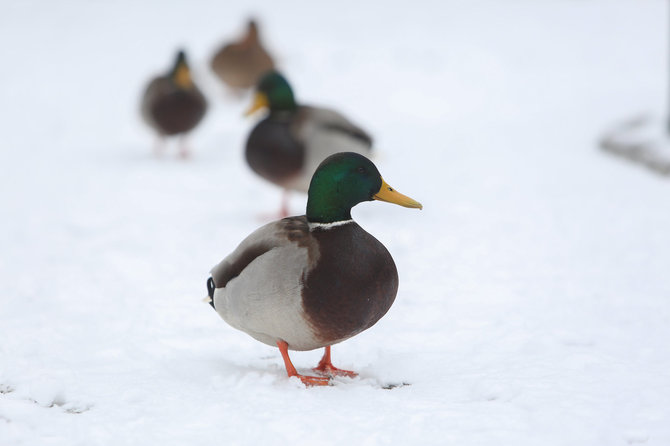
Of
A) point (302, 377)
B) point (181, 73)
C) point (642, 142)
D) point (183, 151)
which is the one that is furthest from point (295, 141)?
point (642, 142)

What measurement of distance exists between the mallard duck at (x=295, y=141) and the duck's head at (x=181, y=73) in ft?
8.50

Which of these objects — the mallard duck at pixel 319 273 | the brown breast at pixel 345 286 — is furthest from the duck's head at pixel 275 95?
the brown breast at pixel 345 286

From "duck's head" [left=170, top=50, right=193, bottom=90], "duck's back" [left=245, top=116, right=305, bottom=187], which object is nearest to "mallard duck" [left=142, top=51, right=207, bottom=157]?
"duck's head" [left=170, top=50, right=193, bottom=90]

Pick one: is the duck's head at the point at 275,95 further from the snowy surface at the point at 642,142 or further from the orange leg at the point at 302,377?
the snowy surface at the point at 642,142

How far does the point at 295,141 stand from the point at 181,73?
3.12m

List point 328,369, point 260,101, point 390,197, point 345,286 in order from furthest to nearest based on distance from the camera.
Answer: point 260,101 < point 328,369 < point 390,197 < point 345,286

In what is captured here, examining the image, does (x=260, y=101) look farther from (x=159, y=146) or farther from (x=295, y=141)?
(x=159, y=146)

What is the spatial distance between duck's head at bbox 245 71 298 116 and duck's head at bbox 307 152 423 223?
304 cm

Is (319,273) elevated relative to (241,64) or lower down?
lower down

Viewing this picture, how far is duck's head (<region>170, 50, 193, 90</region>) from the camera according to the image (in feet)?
27.6

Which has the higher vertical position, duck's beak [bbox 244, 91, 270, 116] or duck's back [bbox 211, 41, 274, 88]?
duck's back [bbox 211, 41, 274, 88]

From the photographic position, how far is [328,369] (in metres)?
3.37

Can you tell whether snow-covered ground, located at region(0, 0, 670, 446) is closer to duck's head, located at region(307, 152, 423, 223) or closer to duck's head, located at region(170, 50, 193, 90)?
duck's head, located at region(307, 152, 423, 223)

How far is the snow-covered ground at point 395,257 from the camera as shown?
2848 millimetres
